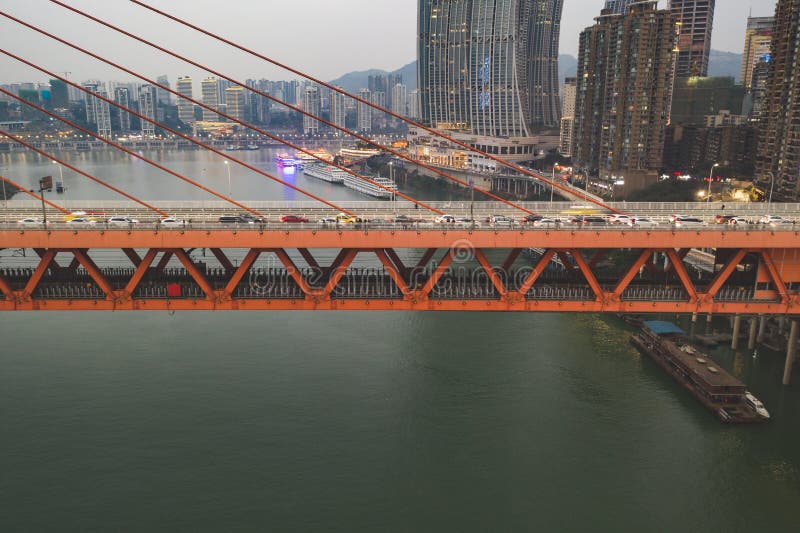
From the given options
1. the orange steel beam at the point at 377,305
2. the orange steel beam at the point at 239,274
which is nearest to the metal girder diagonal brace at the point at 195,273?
the orange steel beam at the point at 377,305

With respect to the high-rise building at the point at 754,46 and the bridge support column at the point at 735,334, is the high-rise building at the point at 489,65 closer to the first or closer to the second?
the high-rise building at the point at 754,46

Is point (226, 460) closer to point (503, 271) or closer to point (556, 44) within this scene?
point (503, 271)

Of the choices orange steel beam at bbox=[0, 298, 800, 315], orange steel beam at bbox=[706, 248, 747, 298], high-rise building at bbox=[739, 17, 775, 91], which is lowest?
orange steel beam at bbox=[0, 298, 800, 315]

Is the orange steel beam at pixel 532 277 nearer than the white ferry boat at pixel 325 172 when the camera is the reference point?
Yes

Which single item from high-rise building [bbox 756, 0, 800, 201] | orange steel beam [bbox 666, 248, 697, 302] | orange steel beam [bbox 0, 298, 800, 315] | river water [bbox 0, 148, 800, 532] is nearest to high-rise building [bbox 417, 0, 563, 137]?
high-rise building [bbox 756, 0, 800, 201]

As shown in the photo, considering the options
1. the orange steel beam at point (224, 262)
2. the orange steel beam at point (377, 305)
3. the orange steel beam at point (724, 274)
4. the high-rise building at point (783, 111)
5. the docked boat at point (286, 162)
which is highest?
the high-rise building at point (783, 111)

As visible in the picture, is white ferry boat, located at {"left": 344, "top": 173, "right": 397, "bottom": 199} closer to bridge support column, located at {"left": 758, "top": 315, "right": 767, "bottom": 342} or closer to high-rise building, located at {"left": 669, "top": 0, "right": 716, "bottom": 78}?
bridge support column, located at {"left": 758, "top": 315, "right": 767, "bottom": 342}

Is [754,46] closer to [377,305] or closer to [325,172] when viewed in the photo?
[325,172]

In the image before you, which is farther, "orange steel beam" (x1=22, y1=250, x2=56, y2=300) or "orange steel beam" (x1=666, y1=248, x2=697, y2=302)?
"orange steel beam" (x1=666, y1=248, x2=697, y2=302)
